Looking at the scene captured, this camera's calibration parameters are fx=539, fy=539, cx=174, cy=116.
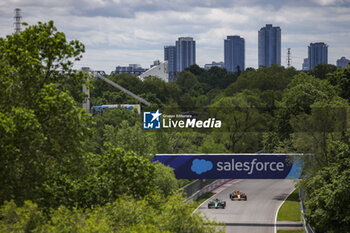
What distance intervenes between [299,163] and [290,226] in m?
5.41

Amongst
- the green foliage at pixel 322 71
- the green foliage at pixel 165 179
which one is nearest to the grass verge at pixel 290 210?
the green foliage at pixel 165 179

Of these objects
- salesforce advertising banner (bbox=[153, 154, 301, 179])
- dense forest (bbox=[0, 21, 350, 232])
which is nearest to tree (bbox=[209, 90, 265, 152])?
salesforce advertising banner (bbox=[153, 154, 301, 179])

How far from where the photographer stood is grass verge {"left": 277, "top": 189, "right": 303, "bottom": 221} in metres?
47.7

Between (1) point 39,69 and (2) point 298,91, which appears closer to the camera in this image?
(1) point 39,69

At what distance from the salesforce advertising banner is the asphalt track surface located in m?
3.44

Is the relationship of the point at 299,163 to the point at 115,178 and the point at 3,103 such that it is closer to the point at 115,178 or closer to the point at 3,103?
the point at 115,178

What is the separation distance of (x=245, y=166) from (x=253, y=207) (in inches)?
433

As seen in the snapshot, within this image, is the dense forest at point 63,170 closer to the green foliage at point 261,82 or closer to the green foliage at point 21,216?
the green foliage at point 21,216

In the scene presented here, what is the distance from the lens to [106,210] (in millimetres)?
18156

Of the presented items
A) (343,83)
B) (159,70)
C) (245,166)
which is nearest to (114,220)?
(245,166)

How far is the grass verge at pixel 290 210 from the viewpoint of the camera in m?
47.7

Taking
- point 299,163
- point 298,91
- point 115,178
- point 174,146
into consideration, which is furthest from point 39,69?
point 174,146

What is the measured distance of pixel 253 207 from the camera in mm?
53719

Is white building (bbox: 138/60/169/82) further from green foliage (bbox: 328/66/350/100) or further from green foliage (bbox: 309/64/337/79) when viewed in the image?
green foliage (bbox: 328/66/350/100)
